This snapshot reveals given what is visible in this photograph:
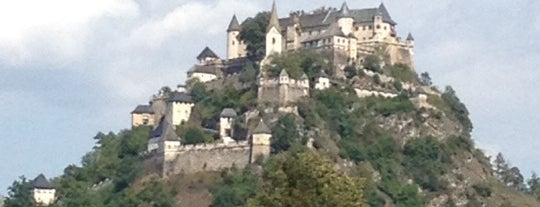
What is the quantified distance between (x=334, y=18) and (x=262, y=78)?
10670 millimetres

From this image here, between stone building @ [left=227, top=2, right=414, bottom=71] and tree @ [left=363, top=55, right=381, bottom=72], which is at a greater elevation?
stone building @ [left=227, top=2, right=414, bottom=71]

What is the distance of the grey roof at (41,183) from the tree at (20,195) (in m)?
0.44

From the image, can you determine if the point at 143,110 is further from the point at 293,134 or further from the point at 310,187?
the point at 310,187

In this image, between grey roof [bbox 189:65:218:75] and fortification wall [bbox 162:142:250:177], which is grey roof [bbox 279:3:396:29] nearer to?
grey roof [bbox 189:65:218:75]

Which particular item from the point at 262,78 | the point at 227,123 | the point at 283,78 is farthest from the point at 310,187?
the point at 262,78

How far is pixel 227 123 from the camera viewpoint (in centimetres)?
10506

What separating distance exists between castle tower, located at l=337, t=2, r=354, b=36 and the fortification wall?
15783mm

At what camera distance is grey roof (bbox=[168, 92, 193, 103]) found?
10856 cm

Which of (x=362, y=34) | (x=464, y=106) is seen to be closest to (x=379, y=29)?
(x=362, y=34)

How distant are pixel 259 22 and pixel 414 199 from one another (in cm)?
1990

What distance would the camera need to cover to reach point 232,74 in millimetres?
113312

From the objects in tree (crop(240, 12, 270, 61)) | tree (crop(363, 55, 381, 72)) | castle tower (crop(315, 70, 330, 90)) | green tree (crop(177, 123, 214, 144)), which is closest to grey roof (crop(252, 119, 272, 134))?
green tree (crop(177, 123, 214, 144))

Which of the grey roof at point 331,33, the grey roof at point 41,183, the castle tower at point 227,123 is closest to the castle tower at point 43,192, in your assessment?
the grey roof at point 41,183

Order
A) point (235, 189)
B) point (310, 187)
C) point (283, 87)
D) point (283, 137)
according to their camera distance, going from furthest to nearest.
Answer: point (283, 87) < point (283, 137) < point (235, 189) < point (310, 187)
